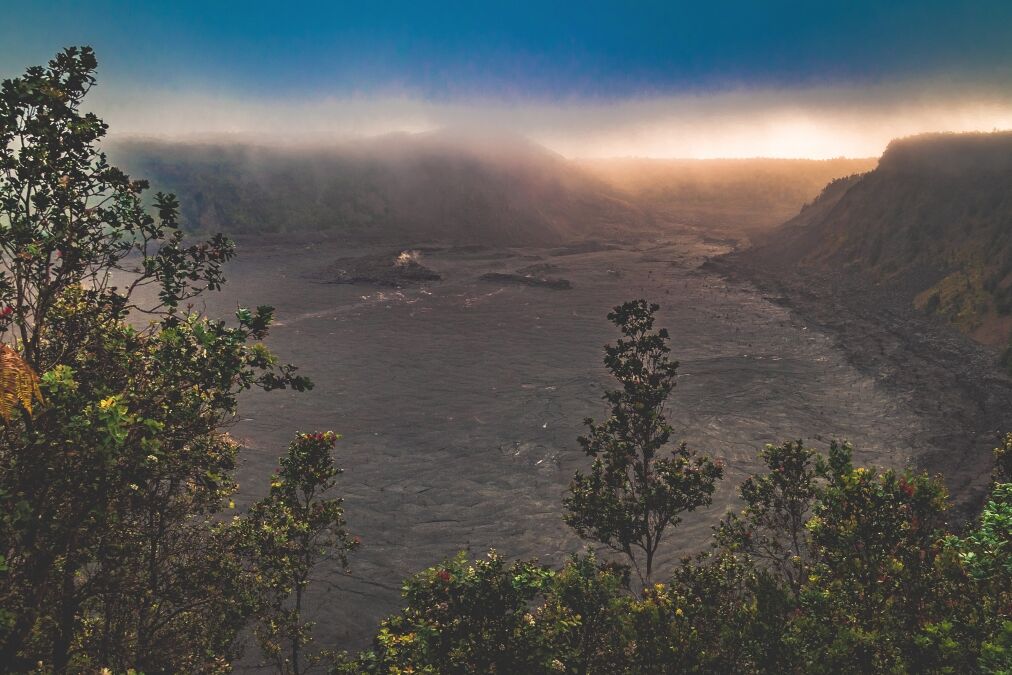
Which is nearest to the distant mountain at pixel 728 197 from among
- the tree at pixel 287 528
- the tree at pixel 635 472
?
the tree at pixel 635 472

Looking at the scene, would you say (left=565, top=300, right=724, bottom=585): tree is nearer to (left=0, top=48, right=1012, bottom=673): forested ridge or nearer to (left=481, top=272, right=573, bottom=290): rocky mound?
(left=0, top=48, right=1012, bottom=673): forested ridge

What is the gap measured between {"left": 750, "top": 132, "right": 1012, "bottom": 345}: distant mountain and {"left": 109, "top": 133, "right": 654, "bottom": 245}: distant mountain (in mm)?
49611

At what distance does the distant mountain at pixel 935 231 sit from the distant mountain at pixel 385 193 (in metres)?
49.6

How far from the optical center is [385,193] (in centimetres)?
13500

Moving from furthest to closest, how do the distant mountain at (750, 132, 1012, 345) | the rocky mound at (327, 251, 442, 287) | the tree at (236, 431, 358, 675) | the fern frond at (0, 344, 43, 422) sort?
the rocky mound at (327, 251, 442, 287) < the distant mountain at (750, 132, 1012, 345) < the tree at (236, 431, 358, 675) < the fern frond at (0, 344, 43, 422)

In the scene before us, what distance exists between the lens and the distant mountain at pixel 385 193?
117m

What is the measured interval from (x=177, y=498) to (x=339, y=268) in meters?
76.7

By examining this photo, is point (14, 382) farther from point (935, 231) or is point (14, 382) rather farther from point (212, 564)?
point (935, 231)

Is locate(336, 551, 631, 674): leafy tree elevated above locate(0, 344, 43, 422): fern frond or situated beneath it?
situated beneath

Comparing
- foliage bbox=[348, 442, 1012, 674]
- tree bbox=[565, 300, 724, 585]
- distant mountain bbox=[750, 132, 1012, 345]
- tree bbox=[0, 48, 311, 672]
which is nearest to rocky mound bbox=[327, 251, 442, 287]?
distant mountain bbox=[750, 132, 1012, 345]

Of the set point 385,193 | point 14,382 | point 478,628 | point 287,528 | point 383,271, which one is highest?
point 385,193

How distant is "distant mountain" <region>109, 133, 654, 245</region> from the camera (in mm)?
117188

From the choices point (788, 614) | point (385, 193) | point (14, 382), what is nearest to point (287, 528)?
point (14, 382)

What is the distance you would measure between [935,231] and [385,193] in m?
107
